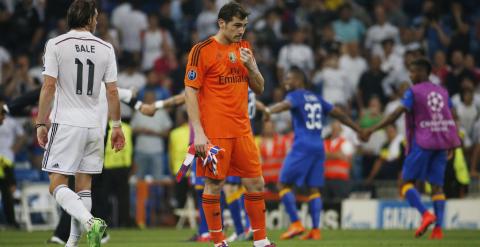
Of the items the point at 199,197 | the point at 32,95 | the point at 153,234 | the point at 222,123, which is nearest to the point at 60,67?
the point at 222,123

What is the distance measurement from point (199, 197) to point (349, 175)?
7.77m

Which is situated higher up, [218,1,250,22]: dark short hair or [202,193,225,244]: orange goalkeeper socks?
[218,1,250,22]: dark short hair

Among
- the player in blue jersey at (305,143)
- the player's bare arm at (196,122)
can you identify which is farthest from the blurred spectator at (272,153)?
the player's bare arm at (196,122)

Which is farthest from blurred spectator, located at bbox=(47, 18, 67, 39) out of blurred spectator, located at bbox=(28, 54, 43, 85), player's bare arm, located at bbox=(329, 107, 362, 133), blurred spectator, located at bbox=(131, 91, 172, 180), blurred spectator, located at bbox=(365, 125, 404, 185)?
player's bare arm, located at bbox=(329, 107, 362, 133)

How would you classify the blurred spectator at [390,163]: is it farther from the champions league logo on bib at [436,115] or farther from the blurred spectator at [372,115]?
the champions league logo on bib at [436,115]

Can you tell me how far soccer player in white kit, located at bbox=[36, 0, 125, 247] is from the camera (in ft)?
34.9

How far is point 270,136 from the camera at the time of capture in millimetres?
23000

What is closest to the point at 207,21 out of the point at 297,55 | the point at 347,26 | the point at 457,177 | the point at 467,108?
the point at 297,55

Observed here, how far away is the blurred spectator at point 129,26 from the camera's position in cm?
2542

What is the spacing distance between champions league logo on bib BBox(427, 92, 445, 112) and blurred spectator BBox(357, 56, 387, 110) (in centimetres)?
886

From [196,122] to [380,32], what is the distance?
1604 cm

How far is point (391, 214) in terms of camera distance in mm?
21219

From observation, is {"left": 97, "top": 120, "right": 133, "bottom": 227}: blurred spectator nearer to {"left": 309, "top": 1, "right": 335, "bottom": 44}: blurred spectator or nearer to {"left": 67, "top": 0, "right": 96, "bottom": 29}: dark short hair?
{"left": 309, "top": 1, "right": 335, "bottom": 44}: blurred spectator

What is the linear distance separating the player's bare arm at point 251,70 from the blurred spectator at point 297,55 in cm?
1374
